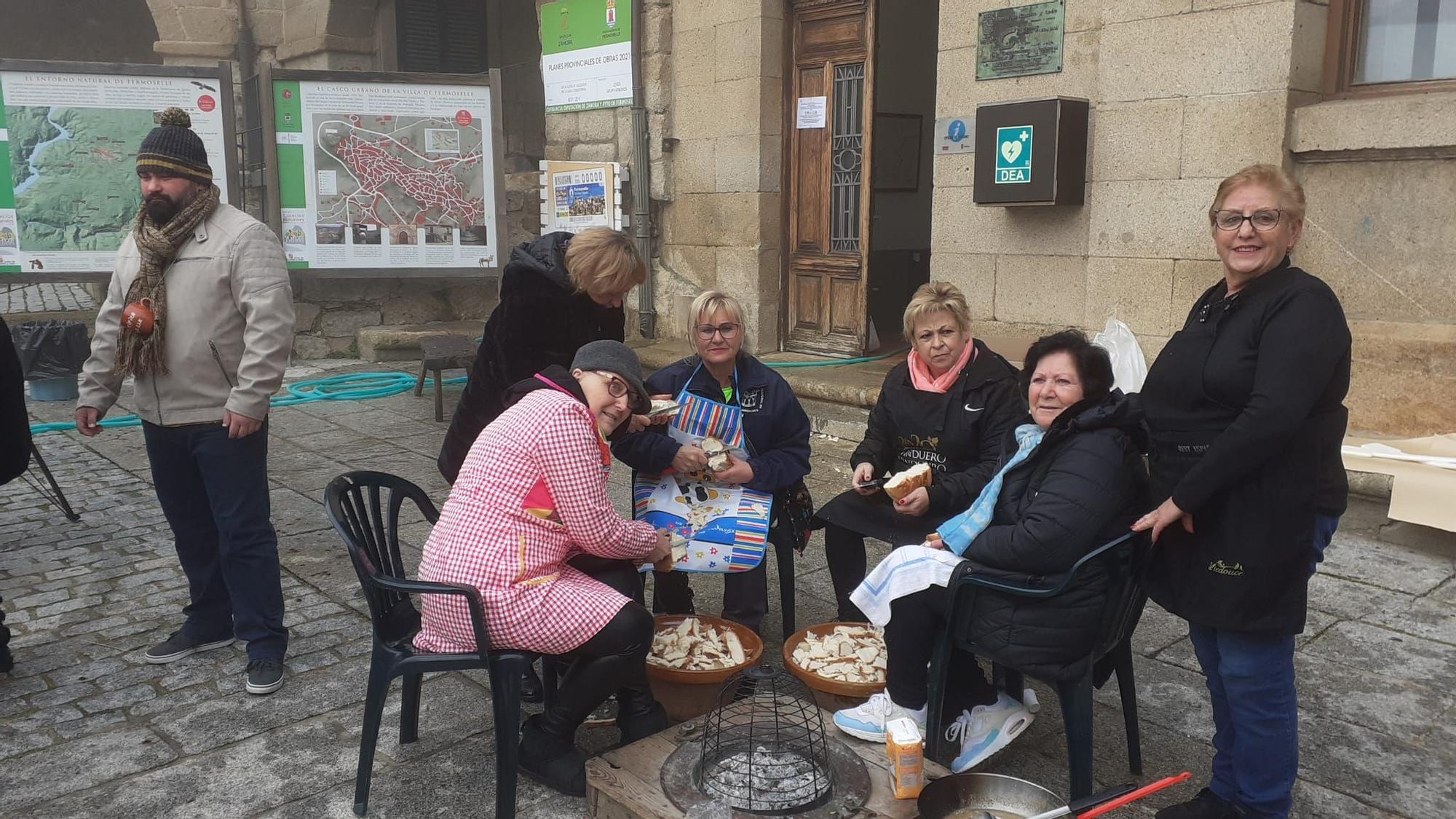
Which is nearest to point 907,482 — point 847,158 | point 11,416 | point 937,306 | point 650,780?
point 937,306

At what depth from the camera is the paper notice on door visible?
8453mm

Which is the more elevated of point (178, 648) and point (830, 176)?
point (830, 176)

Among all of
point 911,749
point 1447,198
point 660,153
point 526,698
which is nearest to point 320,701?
point 526,698

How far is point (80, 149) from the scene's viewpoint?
9148 millimetres

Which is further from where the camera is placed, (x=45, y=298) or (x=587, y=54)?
(x=45, y=298)

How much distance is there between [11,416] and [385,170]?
A: 6.31 metres

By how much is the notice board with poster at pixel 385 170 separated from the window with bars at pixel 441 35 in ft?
7.96

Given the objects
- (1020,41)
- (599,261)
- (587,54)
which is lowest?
(599,261)

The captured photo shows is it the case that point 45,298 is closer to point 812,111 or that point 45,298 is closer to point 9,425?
point 812,111

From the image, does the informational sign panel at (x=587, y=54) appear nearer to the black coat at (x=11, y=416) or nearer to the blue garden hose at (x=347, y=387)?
the blue garden hose at (x=347, y=387)

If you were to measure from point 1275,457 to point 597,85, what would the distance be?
7.90 m

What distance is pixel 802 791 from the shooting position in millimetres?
2686

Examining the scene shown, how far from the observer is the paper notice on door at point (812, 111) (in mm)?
8453

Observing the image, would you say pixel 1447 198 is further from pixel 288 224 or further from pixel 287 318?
pixel 288 224
